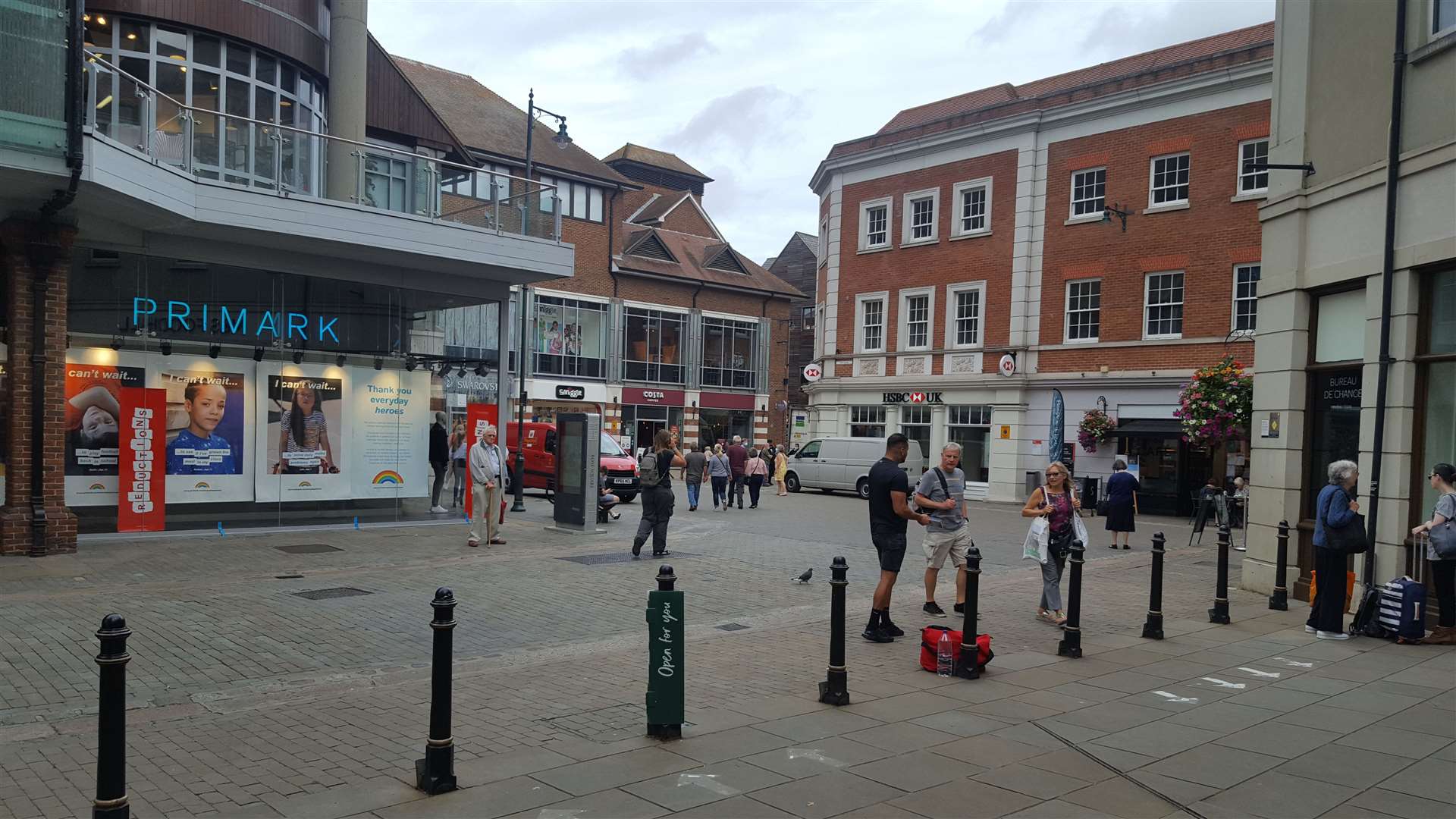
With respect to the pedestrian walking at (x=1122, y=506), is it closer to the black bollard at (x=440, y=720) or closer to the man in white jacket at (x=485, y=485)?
the man in white jacket at (x=485, y=485)

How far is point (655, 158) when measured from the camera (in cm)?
5525

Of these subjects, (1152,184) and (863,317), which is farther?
(863,317)

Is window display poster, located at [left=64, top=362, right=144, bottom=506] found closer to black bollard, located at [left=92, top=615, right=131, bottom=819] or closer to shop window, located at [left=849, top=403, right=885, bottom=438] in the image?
black bollard, located at [left=92, top=615, right=131, bottom=819]

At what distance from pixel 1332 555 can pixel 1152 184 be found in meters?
21.5

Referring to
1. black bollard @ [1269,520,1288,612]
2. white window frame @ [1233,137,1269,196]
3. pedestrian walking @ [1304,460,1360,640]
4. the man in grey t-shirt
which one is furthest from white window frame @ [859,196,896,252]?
pedestrian walking @ [1304,460,1360,640]

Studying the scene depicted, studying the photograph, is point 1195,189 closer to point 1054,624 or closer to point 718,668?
point 1054,624

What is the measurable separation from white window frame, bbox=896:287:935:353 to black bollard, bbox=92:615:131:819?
31.1 meters

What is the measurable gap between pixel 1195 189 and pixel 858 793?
2682 centimetres

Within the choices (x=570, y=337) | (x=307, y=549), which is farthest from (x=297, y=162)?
(x=570, y=337)

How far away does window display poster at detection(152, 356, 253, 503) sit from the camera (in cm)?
1519

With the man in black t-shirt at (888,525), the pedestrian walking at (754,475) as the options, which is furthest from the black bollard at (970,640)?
the pedestrian walking at (754,475)

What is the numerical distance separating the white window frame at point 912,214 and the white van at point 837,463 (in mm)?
7166

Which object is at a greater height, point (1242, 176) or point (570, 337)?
point (1242, 176)

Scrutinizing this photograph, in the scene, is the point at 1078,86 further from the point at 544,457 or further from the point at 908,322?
the point at 544,457
